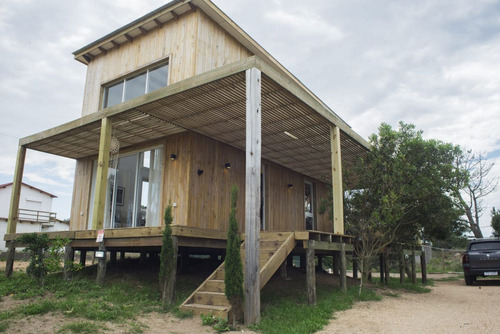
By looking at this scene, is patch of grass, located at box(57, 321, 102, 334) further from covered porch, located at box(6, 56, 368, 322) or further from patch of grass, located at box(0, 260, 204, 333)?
covered porch, located at box(6, 56, 368, 322)

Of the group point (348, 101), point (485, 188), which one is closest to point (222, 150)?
point (348, 101)

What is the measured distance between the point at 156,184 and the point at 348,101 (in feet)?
40.4

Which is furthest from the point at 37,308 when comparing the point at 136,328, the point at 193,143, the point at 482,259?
the point at 482,259

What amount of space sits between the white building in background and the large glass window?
859 inches

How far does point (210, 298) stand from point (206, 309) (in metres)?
0.26

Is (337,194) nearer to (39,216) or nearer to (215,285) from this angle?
(215,285)

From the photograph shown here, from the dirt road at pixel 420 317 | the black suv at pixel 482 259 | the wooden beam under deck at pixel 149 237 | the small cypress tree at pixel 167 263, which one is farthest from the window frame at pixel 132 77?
the black suv at pixel 482 259

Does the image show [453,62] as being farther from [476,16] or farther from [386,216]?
[386,216]

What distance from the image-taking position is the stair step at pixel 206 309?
5.17 m

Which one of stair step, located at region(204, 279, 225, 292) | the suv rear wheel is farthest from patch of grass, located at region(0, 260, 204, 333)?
the suv rear wheel

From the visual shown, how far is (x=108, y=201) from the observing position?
32.8 ft

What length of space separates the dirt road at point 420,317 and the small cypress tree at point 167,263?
2654 millimetres

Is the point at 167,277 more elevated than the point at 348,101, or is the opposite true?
the point at 348,101

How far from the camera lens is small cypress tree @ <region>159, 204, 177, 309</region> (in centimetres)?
610
